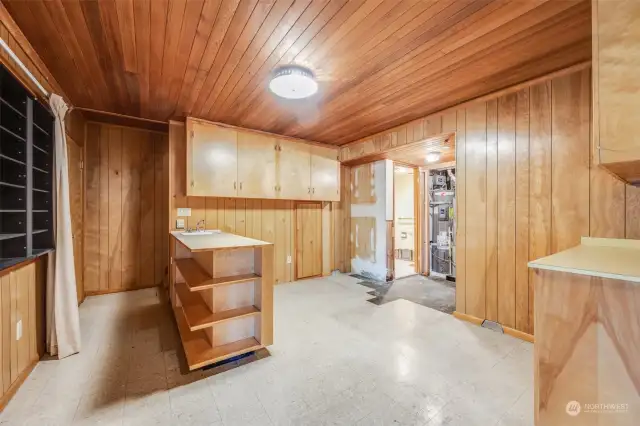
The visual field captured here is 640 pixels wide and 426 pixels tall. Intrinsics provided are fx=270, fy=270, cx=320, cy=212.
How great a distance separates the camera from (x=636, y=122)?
1.11 metres

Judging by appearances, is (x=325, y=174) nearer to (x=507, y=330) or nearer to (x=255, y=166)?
(x=255, y=166)

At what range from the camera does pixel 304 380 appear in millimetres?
1854

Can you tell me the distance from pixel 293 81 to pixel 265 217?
7.96 feet

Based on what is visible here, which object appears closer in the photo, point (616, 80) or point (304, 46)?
point (616, 80)

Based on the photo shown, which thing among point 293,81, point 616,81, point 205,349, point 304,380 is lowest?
point 304,380

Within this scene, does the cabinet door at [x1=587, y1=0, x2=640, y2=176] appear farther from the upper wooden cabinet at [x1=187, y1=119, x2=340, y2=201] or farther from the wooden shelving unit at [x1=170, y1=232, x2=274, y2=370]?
the upper wooden cabinet at [x1=187, y1=119, x2=340, y2=201]

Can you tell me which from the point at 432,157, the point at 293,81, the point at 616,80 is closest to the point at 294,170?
the point at 293,81

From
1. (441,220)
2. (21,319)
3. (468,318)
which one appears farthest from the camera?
(441,220)

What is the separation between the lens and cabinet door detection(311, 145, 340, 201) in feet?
14.6

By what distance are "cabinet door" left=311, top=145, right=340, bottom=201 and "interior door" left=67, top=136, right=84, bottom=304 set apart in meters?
2.98

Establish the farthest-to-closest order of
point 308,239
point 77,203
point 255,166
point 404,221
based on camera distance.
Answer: point 404,221 < point 308,239 < point 255,166 < point 77,203

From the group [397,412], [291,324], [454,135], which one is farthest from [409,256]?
[397,412]

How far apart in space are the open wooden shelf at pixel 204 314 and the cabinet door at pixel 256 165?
1760 mm

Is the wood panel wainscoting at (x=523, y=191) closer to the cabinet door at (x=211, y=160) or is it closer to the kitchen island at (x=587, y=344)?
the kitchen island at (x=587, y=344)
